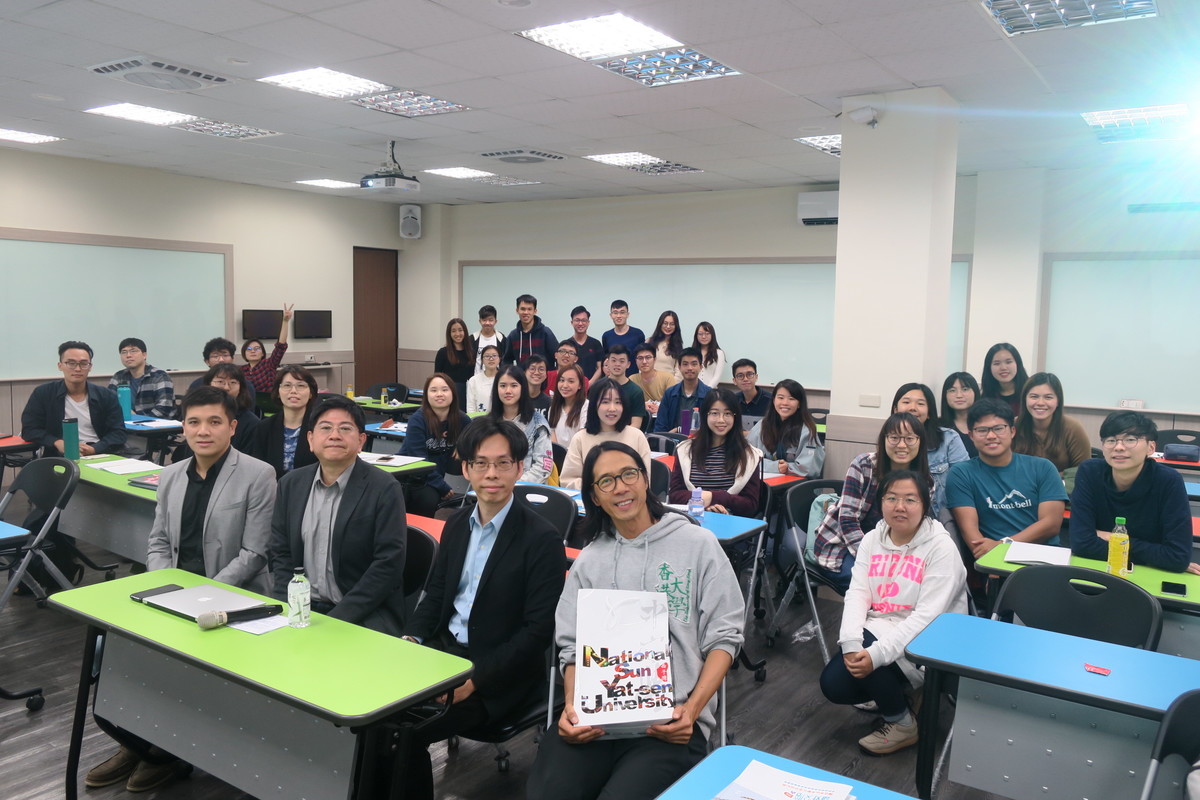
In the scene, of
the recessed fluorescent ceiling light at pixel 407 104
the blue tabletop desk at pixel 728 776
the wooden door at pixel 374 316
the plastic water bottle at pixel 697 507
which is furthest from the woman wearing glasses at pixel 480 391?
the blue tabletop desk at pixel 728 776

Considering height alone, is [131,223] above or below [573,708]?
above

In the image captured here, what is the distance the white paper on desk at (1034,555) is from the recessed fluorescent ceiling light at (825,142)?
13.4ft

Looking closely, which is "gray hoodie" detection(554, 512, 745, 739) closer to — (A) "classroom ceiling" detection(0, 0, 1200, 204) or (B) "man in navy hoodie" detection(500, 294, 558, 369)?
(A) "classroom ceiling" detection(0, 0, 1200, 204)

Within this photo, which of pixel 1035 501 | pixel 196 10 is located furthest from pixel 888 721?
A: pixel 196 10

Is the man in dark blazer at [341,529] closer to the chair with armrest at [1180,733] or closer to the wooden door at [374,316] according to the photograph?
the chair with armrest at [1180,733]

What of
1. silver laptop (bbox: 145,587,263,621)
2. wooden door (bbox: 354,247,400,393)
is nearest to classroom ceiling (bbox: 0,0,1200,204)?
silver laptop (bbox: 145,587,263,621)

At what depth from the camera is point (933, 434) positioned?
4652mm

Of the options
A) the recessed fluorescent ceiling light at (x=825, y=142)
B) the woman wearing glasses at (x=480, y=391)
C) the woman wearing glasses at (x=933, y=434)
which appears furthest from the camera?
the woman wearing glasses at (x=480, y=391)

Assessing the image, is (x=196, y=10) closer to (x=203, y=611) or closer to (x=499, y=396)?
(x=499, y=396)

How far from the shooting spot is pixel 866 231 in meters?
5.66

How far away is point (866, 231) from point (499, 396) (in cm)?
271

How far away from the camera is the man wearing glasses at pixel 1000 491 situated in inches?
156

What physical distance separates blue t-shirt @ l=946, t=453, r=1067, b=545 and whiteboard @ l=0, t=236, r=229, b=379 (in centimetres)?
848

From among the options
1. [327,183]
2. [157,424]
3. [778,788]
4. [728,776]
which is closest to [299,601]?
[728,776]
